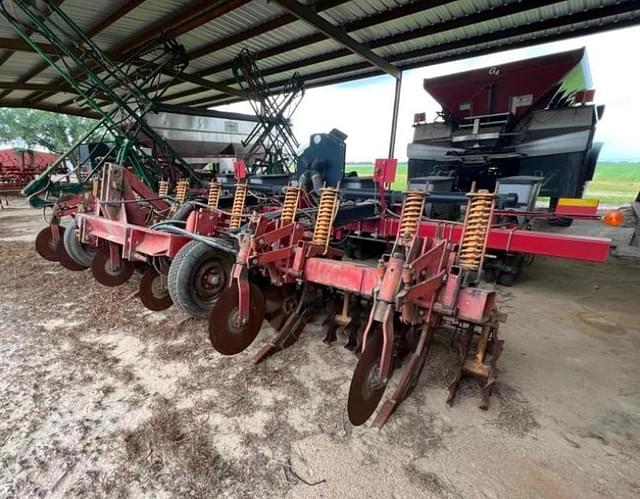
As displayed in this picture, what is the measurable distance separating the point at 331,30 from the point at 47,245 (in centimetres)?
513

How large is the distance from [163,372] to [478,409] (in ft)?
5.69

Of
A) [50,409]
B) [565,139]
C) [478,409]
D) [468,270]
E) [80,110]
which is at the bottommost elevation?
[50,409]

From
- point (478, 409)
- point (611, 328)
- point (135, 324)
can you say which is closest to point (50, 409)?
point (135, 324)

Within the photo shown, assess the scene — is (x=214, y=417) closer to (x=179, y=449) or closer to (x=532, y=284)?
(x=179, y=449)

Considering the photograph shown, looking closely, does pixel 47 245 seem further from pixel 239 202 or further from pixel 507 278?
pixel 507 278

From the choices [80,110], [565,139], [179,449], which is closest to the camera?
[179,449]

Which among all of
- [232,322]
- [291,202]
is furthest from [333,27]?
[232,322]

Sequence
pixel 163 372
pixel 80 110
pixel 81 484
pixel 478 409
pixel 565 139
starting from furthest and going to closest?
pixel 80 110 < pixel 565 139 < pixel 163 372 < pixel 478 409 < pixel 81 484

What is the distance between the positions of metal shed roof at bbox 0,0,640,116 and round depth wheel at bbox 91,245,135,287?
4070 millimetres

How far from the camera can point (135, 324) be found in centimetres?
258

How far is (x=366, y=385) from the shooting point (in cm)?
153

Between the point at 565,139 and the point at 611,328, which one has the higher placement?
the point at 565,139

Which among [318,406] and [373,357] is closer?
[373,357]

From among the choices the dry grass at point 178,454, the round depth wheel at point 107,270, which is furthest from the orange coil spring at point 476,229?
the round depth wheel at point 107,270
